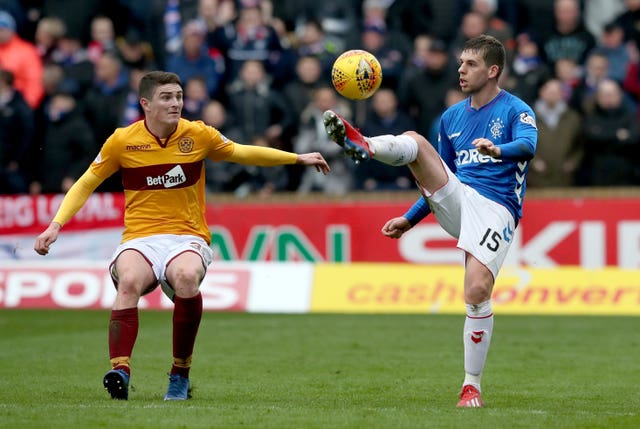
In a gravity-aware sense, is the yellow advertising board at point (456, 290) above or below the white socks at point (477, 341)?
below

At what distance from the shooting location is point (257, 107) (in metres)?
19.5

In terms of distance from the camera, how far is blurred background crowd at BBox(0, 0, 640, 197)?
18.8m

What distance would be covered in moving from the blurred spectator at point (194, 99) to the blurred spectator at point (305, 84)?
1336mm

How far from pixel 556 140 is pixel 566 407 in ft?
32.9

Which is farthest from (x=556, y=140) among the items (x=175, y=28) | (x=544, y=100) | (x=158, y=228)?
(x=158, y=228)

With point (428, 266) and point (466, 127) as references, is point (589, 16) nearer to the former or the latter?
point (428, 266)

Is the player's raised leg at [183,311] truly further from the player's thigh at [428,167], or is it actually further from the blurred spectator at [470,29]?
the blurred spectator at [470,29]

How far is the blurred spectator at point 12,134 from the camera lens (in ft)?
65.8

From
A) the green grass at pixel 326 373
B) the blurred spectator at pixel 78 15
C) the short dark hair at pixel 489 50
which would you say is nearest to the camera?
the green grass at pixel 326 373

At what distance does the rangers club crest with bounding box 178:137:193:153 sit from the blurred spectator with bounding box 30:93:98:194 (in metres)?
10.5

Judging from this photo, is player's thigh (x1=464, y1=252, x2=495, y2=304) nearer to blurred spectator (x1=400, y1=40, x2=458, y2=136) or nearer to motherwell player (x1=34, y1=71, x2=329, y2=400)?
motherwell player (x1=34, y1=71, x2=329, y2=400)

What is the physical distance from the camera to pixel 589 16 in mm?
20672

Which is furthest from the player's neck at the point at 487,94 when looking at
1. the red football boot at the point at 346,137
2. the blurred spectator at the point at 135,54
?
the blurred spectator at the point at 135,54

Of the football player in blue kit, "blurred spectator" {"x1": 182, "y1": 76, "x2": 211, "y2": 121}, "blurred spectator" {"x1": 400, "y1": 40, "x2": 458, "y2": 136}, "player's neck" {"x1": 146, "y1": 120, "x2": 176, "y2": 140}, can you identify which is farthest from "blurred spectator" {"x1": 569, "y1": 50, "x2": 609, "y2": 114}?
"player's neck" {"x1": 146, "y1": 120, "x2": 176, "y2": 140}
